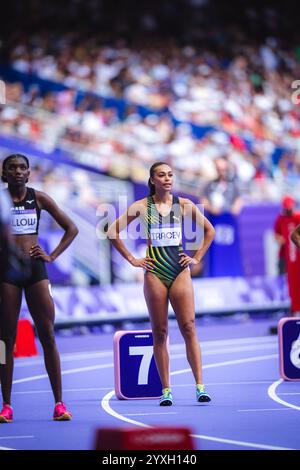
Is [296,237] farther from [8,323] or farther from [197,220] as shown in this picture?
[8,323]

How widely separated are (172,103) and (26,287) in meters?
16.5

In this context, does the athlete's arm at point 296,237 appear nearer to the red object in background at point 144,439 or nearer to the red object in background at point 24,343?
the red object in background at point 144,439

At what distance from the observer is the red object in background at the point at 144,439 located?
4.89 meters

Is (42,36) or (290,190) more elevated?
(42,36)

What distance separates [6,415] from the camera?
781 centimetres

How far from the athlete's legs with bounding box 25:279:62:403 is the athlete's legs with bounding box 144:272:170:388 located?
1.12 meters

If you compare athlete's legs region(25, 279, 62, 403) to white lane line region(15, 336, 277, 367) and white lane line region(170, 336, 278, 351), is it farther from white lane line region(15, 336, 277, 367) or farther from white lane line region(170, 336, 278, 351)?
white lane line region(170, 336, 278, 351)

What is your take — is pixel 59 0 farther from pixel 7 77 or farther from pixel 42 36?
pixel 7 77

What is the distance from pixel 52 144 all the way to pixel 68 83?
375cm

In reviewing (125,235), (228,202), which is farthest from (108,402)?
(228,202)

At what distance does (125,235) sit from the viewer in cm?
1622

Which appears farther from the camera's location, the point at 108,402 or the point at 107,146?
the point at 107,146

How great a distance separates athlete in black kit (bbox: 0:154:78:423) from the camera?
7.79 m

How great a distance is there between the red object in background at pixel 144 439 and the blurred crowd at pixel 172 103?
12.6 metres
